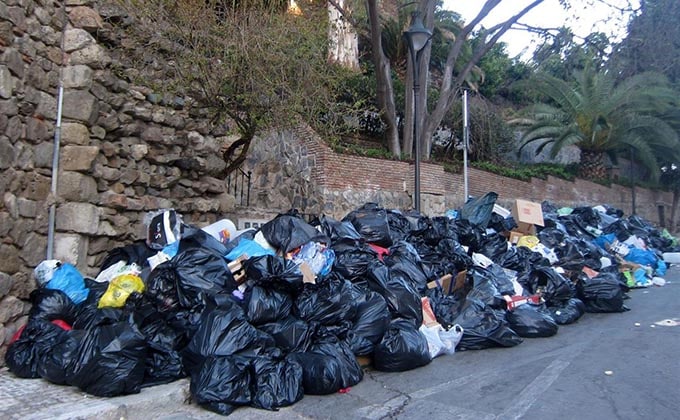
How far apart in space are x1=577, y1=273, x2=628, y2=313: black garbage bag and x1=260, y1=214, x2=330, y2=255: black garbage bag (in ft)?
11.6

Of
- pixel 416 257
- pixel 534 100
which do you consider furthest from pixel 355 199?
pixel 534 100

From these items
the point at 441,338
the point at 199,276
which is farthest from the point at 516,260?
the point at 199,276

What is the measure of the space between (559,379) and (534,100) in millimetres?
18523

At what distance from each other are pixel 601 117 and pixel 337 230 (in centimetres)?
1378

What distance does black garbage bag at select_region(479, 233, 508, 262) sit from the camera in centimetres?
767

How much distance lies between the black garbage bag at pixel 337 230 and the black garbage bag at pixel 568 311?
2.48 m

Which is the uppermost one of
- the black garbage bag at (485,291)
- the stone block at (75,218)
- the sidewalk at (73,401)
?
the stone block at (75,218)

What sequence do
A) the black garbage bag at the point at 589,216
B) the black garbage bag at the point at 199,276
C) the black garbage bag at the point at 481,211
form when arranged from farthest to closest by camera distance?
the black garbage bag at the point at 589,216, the black garbage bag at the point at 481,211, the black garbage bag at the point at 199,276

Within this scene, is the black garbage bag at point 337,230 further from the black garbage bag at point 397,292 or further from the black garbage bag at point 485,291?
the black garbage bag at point 485,291

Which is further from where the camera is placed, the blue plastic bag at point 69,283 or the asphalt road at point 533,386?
the blue plastic bag at point 69,283

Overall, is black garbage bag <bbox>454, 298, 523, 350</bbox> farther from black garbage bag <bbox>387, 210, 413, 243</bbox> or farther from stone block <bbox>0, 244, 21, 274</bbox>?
stone block <bbox>0, 244, 21, 274</bbox>

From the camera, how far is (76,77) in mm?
5219

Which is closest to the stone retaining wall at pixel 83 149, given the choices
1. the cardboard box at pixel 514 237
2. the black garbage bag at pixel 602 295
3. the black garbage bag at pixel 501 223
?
the black garbage bag at pixel 501 223

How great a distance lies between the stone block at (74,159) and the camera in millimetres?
5156
